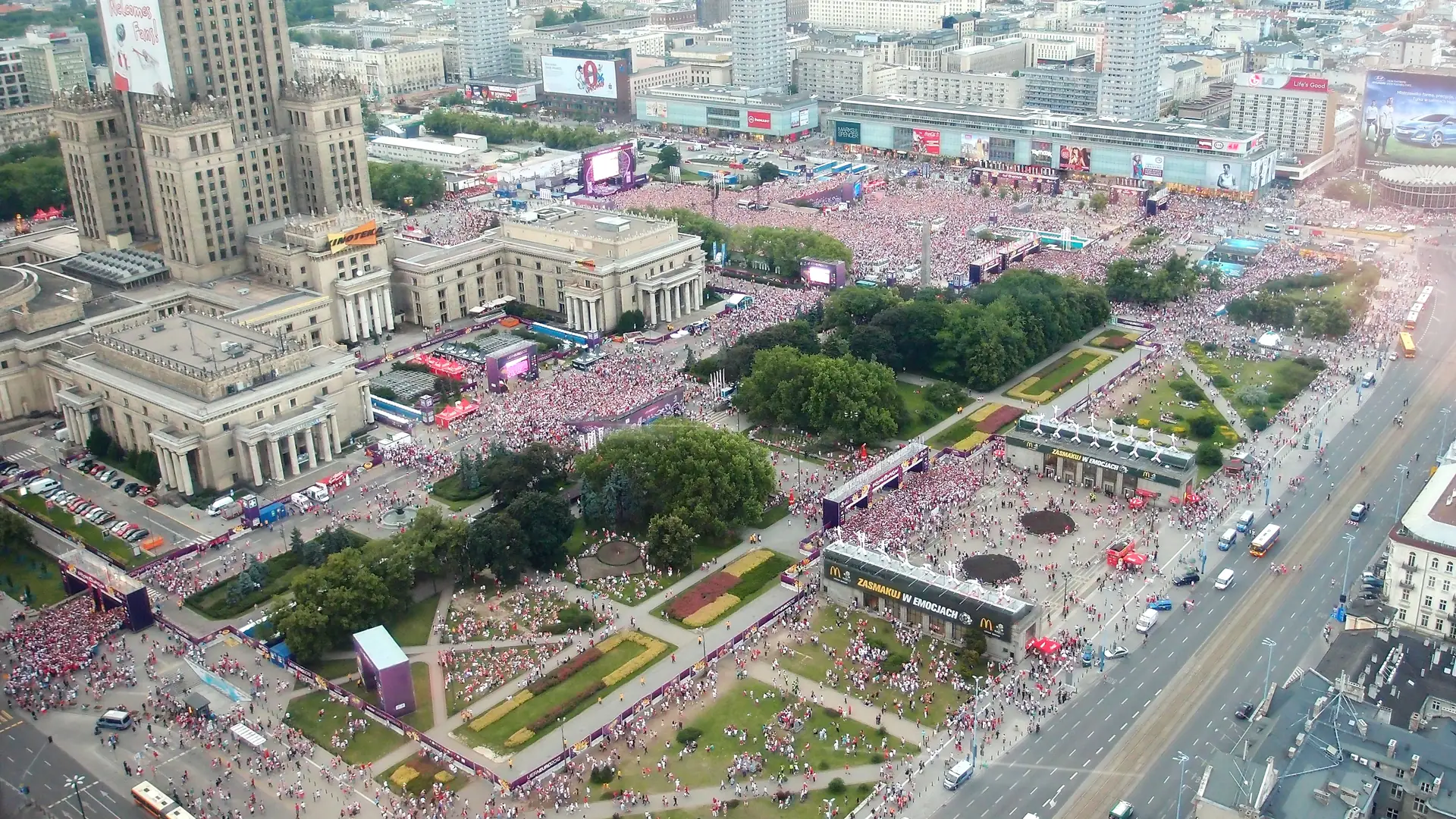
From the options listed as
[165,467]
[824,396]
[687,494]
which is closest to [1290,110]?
[824,396]

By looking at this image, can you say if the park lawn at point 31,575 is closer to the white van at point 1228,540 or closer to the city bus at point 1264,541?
the white van at point 1228,540

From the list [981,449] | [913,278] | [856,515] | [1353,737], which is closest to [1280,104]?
[913,278]

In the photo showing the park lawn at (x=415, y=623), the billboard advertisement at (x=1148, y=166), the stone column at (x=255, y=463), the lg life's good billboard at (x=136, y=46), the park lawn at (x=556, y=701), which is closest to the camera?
the park lawn at (x=556, y=701)

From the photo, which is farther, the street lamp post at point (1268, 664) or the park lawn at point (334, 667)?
the park lawn at point (334, 667)

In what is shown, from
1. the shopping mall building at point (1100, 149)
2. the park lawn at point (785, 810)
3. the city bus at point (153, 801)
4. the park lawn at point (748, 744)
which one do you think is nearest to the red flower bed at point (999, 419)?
the park lawn at point (748, 744)

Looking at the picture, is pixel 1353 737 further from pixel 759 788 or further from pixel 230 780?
pixel 230 780

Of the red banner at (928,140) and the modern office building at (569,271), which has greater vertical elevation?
the red banner at (928,140)

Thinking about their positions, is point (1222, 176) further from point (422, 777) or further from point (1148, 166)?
point (422, 777)
